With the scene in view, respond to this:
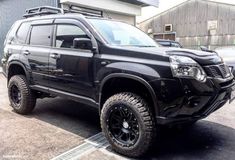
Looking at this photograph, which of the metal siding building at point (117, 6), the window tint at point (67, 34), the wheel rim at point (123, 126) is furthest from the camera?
the metal siding building at point (117, 6)

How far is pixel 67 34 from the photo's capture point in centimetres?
445

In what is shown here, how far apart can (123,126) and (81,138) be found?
2.81ft

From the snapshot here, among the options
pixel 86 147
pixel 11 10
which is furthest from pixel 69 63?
pixel 11 10

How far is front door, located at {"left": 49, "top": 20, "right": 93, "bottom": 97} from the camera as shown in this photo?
404cm

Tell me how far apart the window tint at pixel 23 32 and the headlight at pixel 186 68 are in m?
3.29

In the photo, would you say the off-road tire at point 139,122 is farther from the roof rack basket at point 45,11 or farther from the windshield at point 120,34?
the roof rack basket at point 45,11

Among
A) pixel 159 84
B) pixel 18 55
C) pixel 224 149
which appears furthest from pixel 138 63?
pixel 18 55

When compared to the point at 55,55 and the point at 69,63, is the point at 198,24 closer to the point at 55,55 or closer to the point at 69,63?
the point at 55,55

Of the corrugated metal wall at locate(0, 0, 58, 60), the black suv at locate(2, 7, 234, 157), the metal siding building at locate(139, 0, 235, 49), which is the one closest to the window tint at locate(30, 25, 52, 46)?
the black suv at locate(2, 7, 234, 157)

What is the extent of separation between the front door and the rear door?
173 millimetres

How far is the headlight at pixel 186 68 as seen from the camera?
313cm

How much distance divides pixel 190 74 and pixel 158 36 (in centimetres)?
2404

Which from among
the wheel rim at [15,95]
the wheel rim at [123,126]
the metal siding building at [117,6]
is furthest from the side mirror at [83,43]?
the metal siding building at [117,6]

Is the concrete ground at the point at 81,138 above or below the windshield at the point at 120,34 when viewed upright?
below
